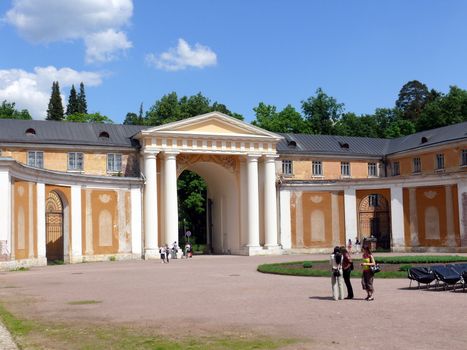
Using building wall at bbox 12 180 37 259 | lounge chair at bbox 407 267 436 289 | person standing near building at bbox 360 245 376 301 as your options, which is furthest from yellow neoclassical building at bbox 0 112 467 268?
person standing near building at bbox 360 245 376 301

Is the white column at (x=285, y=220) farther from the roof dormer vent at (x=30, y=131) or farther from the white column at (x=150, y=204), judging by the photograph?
the roof dormer vent at (x=30, y=131)

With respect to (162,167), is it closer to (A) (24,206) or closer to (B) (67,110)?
(A) (24,206)

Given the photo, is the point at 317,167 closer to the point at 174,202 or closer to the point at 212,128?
the point at 212,128

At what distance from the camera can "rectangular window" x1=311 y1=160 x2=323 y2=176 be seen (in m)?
58.0

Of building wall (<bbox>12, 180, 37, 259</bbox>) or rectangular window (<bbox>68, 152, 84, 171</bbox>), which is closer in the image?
building wall (<bbox>12, 180, 37, 259</bbox>)

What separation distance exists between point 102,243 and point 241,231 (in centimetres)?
1252

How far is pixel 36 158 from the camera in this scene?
48969 millimetres

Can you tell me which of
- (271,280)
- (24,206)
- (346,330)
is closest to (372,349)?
(346,330)

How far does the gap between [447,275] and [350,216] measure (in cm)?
3473

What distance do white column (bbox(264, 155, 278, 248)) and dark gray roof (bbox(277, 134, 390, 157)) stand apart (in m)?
3.28

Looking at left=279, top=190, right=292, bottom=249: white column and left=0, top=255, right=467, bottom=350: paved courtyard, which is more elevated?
left=279, top=190, right=292, bottom=249: white column

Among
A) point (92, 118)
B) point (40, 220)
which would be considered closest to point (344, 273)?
point (40, 220)

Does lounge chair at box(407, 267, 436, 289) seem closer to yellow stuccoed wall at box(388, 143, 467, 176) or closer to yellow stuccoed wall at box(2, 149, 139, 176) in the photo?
yellow stuccoed wall at box(388, 143, 467, 176)

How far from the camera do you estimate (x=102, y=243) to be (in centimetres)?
4694
